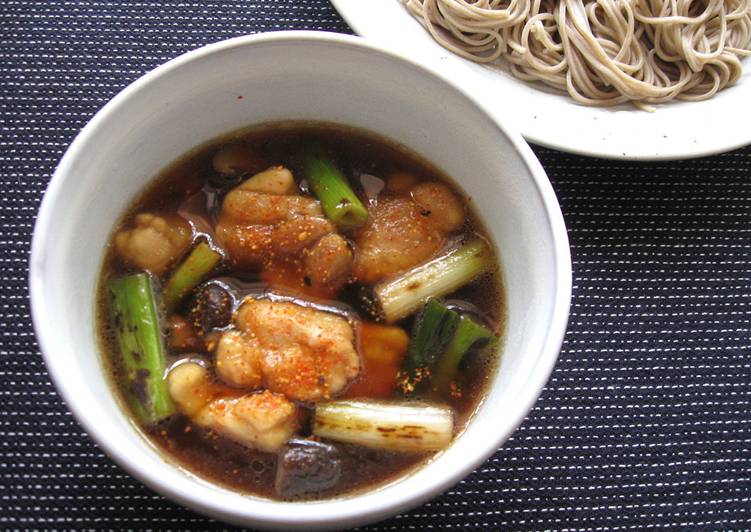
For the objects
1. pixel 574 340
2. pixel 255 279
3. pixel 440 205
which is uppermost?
pixel 440 205

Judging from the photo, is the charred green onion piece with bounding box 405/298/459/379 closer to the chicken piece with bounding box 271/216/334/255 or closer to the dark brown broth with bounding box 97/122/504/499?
the dark brown broth with bounding box 97/122/504/499

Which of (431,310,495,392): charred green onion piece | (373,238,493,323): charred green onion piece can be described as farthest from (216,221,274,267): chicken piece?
(431,310,495,392): charred green onion piece

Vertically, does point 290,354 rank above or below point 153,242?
below

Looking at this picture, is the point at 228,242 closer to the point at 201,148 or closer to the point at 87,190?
the point at 201,148

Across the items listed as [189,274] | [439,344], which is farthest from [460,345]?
[189,274]

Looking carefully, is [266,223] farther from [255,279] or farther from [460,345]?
[460,345]

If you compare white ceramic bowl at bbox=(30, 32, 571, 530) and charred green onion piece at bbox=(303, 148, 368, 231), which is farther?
charred green onion piece at bbox=(303, 148, 368, 231)
